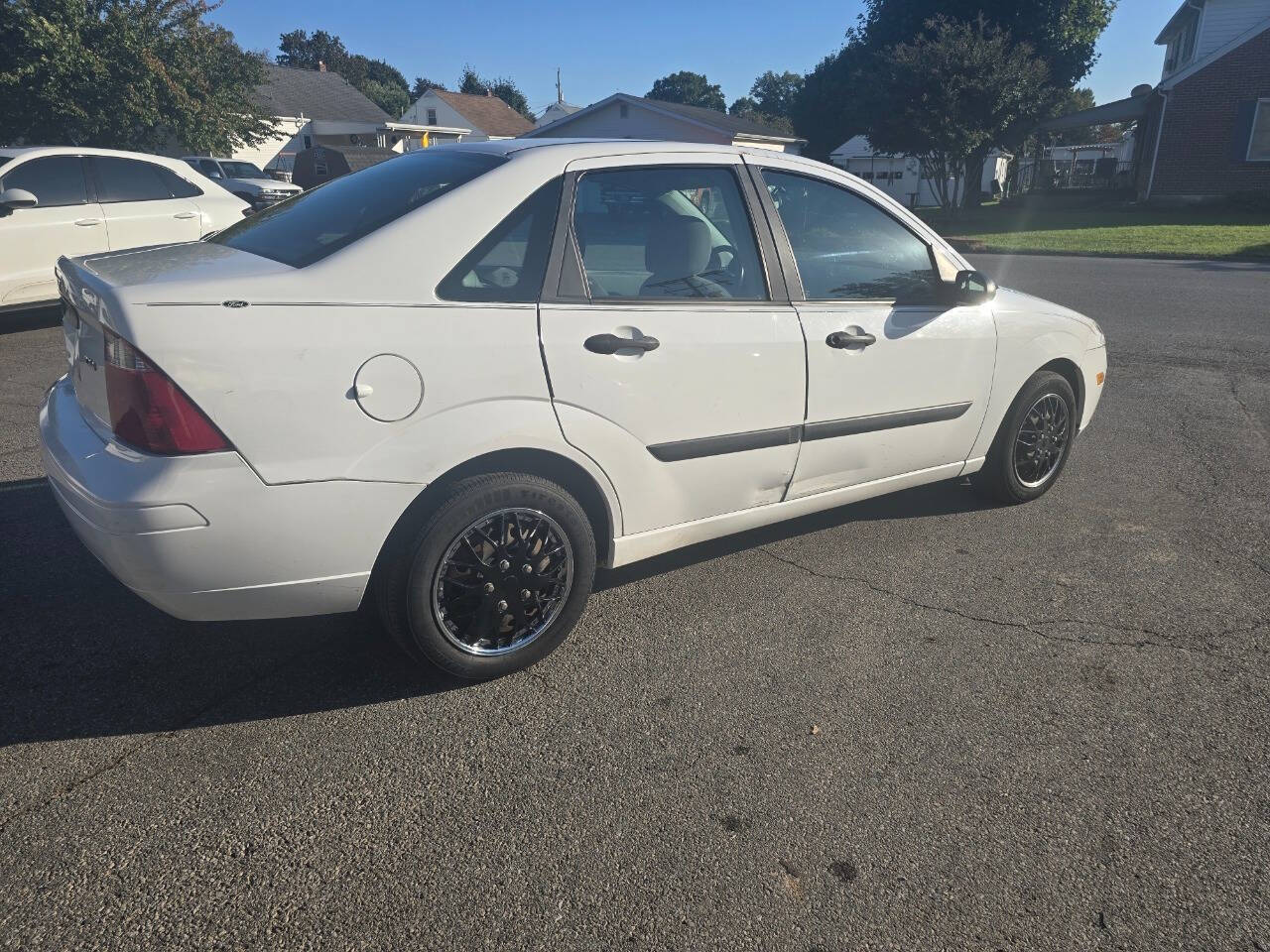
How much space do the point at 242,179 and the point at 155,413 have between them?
80.0 feet

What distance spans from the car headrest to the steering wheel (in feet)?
0.07

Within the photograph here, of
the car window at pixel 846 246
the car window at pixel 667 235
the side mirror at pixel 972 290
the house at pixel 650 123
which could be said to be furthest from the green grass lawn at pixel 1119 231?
the car window at pixel 667 235

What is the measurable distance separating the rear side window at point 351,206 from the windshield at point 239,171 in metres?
26.5

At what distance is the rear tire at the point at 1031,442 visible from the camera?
4.47m

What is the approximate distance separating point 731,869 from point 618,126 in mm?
32095

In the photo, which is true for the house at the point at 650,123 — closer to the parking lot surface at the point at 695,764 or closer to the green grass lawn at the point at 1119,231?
the green grass lawn at the point at 1119,231

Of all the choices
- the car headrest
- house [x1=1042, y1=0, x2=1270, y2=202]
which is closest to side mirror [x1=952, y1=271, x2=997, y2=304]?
the car headrest

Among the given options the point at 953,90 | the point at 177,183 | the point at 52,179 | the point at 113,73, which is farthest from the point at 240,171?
the point at 953,90

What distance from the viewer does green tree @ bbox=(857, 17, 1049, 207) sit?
87.1 feet

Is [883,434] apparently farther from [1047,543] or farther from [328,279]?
[328,279]

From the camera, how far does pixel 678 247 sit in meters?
3.35

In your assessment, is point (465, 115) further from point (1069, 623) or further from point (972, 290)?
point (1069, 623)

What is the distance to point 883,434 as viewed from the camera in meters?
3.85

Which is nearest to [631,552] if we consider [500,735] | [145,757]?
[500,735]
